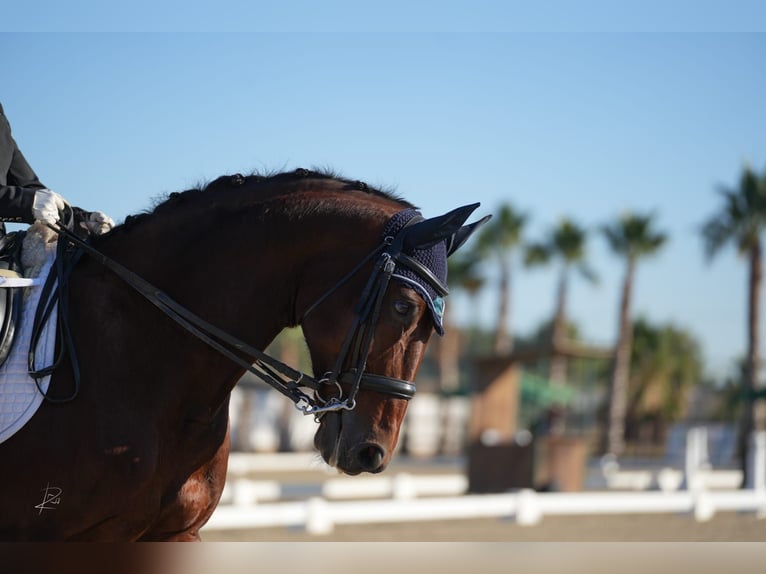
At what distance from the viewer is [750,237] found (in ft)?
107

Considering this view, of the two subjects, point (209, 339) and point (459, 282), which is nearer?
point (209, 339)

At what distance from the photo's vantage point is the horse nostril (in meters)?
3.24

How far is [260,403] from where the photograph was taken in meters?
30.3

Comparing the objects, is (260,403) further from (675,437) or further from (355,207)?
(355,207)

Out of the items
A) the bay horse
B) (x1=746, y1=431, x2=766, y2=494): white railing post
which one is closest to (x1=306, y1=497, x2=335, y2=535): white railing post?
the bay horse

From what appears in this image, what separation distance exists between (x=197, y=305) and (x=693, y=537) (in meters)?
9.46

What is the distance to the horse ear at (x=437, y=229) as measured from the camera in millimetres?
3371

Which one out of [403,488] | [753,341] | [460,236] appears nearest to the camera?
[460,236]

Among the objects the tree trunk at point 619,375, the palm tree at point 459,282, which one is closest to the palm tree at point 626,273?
the tree trunk at point 619,375

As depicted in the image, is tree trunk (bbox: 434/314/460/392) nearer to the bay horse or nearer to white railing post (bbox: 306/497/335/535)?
white railing post (bbox: 306/497/335/535)

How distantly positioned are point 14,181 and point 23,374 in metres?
1.09

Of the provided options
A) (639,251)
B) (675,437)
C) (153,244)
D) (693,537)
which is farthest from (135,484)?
(639,251)

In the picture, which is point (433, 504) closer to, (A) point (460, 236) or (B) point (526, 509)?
(B) point (526, 509)

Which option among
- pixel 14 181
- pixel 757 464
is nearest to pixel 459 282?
pixel 757 464
